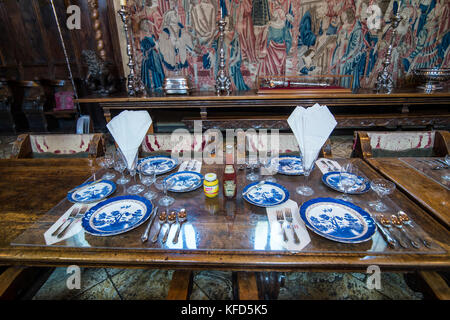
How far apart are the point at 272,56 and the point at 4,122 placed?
454 cm

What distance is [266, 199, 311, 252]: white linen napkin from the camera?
0.76 metres

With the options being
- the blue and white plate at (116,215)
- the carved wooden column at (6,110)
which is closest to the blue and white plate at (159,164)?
the blue and white plate at (116,215)

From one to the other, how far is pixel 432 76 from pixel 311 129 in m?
3.07

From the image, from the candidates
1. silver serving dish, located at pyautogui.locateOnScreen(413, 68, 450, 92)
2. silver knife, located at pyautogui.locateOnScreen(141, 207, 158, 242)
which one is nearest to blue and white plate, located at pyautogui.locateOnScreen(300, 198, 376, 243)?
silver knife, located at pyautogui.locateOnScreen(141, 207, 158, 242)

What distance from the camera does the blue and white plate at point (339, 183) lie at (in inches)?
42.4

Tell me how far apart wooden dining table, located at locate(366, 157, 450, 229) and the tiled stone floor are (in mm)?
627

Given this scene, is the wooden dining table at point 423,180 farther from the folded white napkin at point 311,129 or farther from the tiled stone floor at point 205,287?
the tiled stone floor at point 205,287

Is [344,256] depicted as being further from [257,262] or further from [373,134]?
[373,134]

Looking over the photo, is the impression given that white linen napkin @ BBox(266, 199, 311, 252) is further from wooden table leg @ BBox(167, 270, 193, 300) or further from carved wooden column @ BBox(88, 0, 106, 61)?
carved wooden column @ BBox(88, 0, 106, 61)

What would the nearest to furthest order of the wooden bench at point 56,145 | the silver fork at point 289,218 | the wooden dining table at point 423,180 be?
the silver fork at point 289,218 → the wooden dining table at point 423,180 → the wooden bench at point 56,145

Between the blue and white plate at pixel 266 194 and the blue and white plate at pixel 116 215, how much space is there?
42 centimetres

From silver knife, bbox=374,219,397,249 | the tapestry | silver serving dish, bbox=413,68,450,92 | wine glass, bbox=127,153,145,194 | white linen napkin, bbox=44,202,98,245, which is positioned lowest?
silver knife, bbox=374,219,397,249
